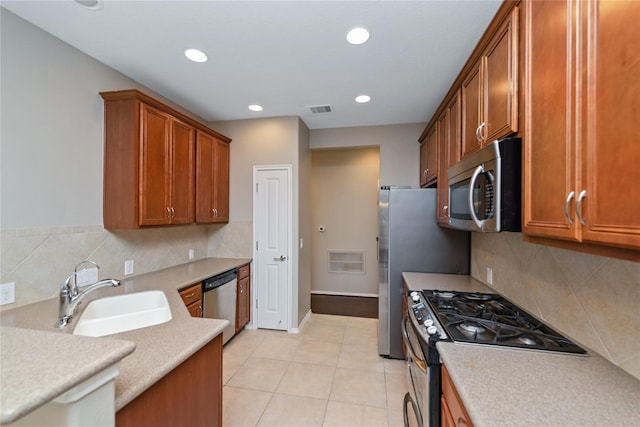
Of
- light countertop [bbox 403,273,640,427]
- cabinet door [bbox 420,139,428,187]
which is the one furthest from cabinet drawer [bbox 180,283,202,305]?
cabinet door [bbox 420,139,428,187]

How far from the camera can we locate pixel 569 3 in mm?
930

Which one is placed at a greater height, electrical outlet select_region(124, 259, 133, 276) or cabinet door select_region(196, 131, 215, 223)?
cabinet door select_region(196, 131, 215, 223)

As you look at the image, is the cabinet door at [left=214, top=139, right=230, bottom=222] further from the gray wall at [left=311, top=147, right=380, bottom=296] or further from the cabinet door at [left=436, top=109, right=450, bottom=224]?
the cabinet door at [left=436, top=109, right=450, bottom=224]

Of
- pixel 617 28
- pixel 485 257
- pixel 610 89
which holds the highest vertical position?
pixel 617 28

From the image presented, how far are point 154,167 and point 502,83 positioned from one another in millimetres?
2663

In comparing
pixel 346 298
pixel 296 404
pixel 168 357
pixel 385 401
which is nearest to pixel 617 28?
pixel 168 357

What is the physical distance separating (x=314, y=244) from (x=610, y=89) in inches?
180

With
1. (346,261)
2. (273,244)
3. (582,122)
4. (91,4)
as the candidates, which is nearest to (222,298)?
(273,244)

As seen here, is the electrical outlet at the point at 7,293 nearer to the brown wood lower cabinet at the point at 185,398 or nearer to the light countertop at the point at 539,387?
the brown wood lower cabinet at the point at 185,398

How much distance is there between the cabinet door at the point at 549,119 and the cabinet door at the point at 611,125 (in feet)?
0.20

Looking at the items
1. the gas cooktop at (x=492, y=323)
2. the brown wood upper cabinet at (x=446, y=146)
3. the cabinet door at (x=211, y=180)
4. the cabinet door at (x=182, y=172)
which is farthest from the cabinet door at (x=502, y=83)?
the cabinet door at (x=211, y=180)

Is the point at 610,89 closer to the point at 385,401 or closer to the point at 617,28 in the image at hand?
the point at 617,28

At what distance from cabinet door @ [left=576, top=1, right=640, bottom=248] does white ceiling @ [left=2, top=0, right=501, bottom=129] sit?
3.51 feet

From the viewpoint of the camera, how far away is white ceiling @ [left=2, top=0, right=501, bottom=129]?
1644mm
